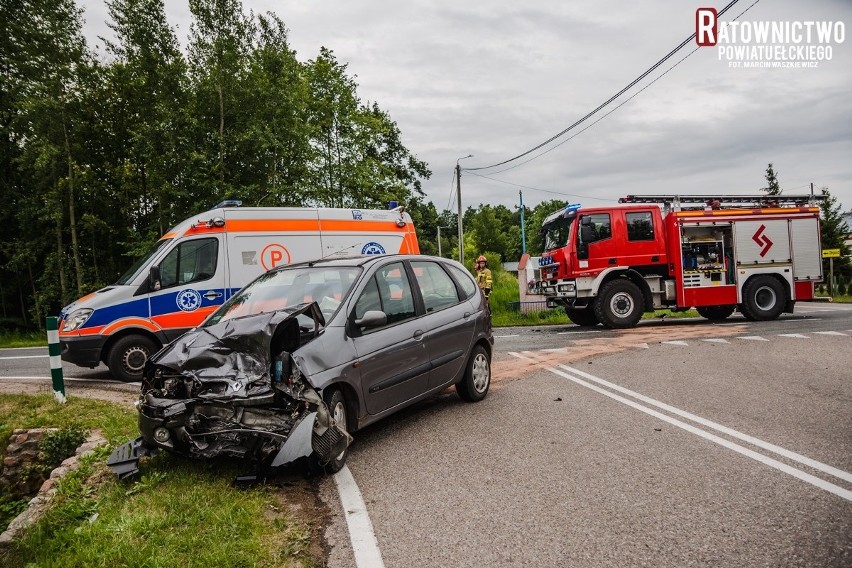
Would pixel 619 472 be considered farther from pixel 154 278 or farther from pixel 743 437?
pixel 154 278

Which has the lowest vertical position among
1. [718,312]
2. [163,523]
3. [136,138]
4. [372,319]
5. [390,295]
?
[718,312]

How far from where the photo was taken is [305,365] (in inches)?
156

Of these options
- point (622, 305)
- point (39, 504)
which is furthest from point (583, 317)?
point (39, 504)

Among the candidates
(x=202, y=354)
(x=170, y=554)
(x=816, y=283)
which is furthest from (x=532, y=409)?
(x=816, y=283)

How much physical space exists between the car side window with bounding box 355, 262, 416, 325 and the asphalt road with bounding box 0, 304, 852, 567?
111 centimetres

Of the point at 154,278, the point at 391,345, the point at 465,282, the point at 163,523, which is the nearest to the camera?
the point at 163,523

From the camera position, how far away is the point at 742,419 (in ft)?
17.5

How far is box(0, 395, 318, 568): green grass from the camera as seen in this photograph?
2861mm

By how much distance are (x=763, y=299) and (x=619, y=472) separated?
1315 cm

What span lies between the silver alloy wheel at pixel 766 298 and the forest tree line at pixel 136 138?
16.0 meters

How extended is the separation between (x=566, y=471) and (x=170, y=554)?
8.40ft

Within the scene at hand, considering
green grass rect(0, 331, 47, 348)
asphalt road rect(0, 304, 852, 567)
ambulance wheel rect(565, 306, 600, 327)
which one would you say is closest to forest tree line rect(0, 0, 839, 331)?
green grass rect(0, 331, 47, 348)

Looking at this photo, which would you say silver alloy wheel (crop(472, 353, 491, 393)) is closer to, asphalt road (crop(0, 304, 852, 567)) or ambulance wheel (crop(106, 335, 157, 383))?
asphalt road (crop(0, 304, 852, 567))

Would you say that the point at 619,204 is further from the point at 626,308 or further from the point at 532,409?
the point at 532,409
